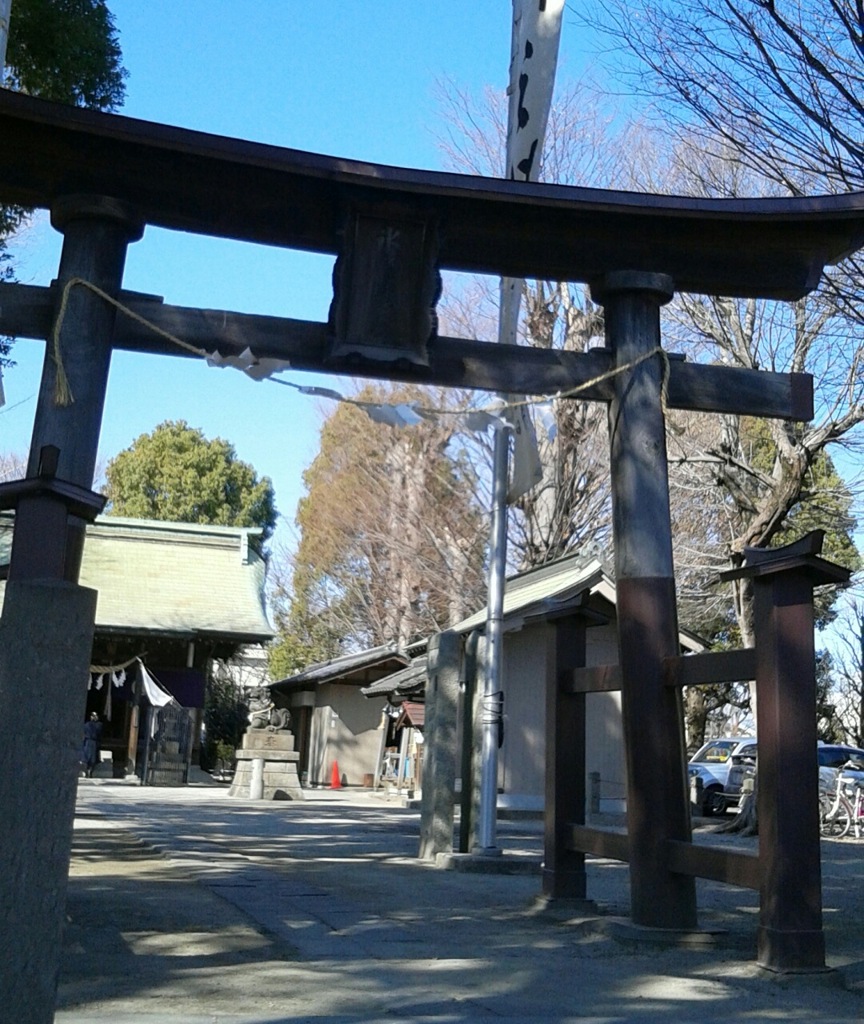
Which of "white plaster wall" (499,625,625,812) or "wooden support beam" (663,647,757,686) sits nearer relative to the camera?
"wooden support beam" (663,647,757,686)

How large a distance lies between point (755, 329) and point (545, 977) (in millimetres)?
15933

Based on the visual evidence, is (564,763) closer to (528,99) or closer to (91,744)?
(528,99)

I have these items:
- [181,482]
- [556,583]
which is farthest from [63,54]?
[181,482]

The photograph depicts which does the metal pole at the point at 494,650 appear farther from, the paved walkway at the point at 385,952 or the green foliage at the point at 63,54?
the green foliage at the point at 63,54

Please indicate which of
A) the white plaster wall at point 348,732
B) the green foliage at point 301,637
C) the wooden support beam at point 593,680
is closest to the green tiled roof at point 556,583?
the white plaster wall at point 348,732

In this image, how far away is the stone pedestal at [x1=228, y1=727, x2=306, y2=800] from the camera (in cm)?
2192

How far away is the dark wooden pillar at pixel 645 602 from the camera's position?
6535 mm

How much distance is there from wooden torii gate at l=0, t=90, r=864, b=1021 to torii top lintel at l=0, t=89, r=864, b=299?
12 millimetres

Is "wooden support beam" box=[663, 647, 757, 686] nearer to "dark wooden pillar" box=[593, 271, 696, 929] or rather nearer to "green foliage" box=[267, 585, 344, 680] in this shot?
"dark wooden pillar" box=[593, 271, 696, 929]

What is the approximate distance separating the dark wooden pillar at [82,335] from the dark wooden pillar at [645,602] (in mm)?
3077

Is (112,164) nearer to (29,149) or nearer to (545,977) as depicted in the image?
(29,149)

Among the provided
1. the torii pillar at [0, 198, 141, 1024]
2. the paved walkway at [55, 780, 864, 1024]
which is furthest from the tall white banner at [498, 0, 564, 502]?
the torii pillar at [0, 198, 141, 1024]

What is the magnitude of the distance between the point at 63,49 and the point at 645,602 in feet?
21.8

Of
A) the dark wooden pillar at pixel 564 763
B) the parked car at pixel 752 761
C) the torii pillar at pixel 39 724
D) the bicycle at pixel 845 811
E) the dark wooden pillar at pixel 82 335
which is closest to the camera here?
the torii pillar at pixel 39 724
